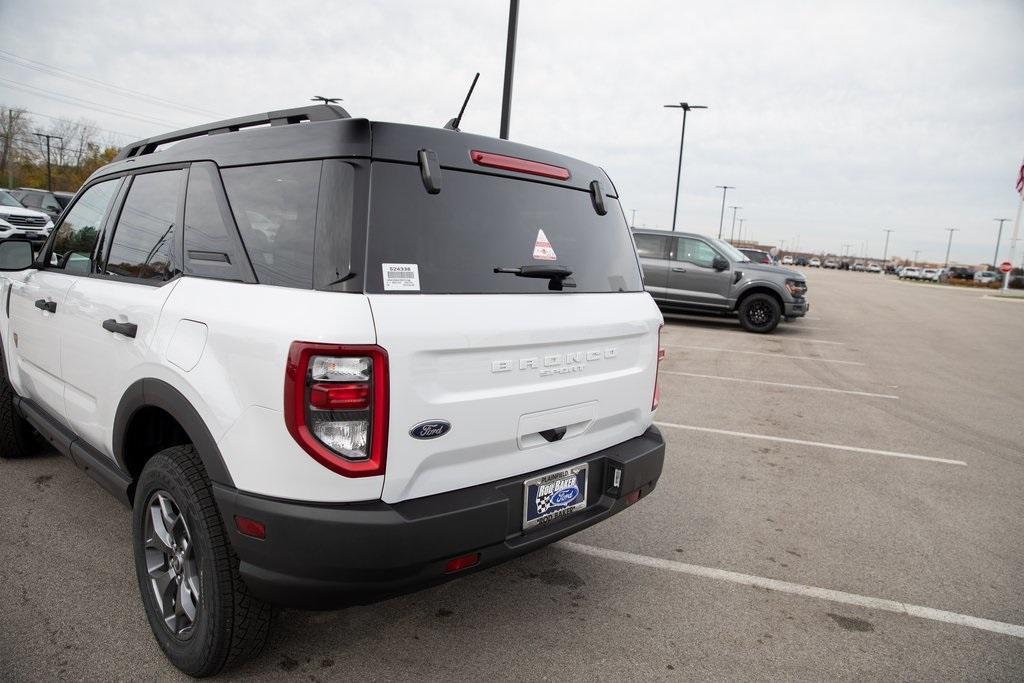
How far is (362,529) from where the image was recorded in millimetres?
2023

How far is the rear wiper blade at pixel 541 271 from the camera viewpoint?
2.52 m

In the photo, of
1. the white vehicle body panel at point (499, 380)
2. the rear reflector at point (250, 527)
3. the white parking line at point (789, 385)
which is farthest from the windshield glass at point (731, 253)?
the rear reflector at point (250, 527)

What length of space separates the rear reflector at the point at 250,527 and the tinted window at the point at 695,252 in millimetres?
12960

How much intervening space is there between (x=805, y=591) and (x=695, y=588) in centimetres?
56

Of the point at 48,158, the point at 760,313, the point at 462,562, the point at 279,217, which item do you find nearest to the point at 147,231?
the point at 279,217

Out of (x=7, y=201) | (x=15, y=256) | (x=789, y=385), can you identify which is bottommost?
(x=789, y=385)

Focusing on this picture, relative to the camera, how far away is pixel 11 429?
4.32 meters

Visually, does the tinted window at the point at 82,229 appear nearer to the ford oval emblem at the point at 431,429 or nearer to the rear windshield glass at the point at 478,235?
the rear windshield glass at the point at 478,235

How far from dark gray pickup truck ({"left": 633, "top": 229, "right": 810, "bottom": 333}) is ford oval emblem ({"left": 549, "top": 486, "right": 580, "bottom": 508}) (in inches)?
450

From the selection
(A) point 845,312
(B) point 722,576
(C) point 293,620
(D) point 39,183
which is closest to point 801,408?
(B) point 722,576

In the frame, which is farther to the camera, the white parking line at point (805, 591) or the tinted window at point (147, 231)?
the white parking line at point (805, 591)

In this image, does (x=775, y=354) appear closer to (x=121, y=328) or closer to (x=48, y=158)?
(x=121, y=328)

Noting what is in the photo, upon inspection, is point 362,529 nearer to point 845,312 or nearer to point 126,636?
point 126,636

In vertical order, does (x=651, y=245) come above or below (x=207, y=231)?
above
